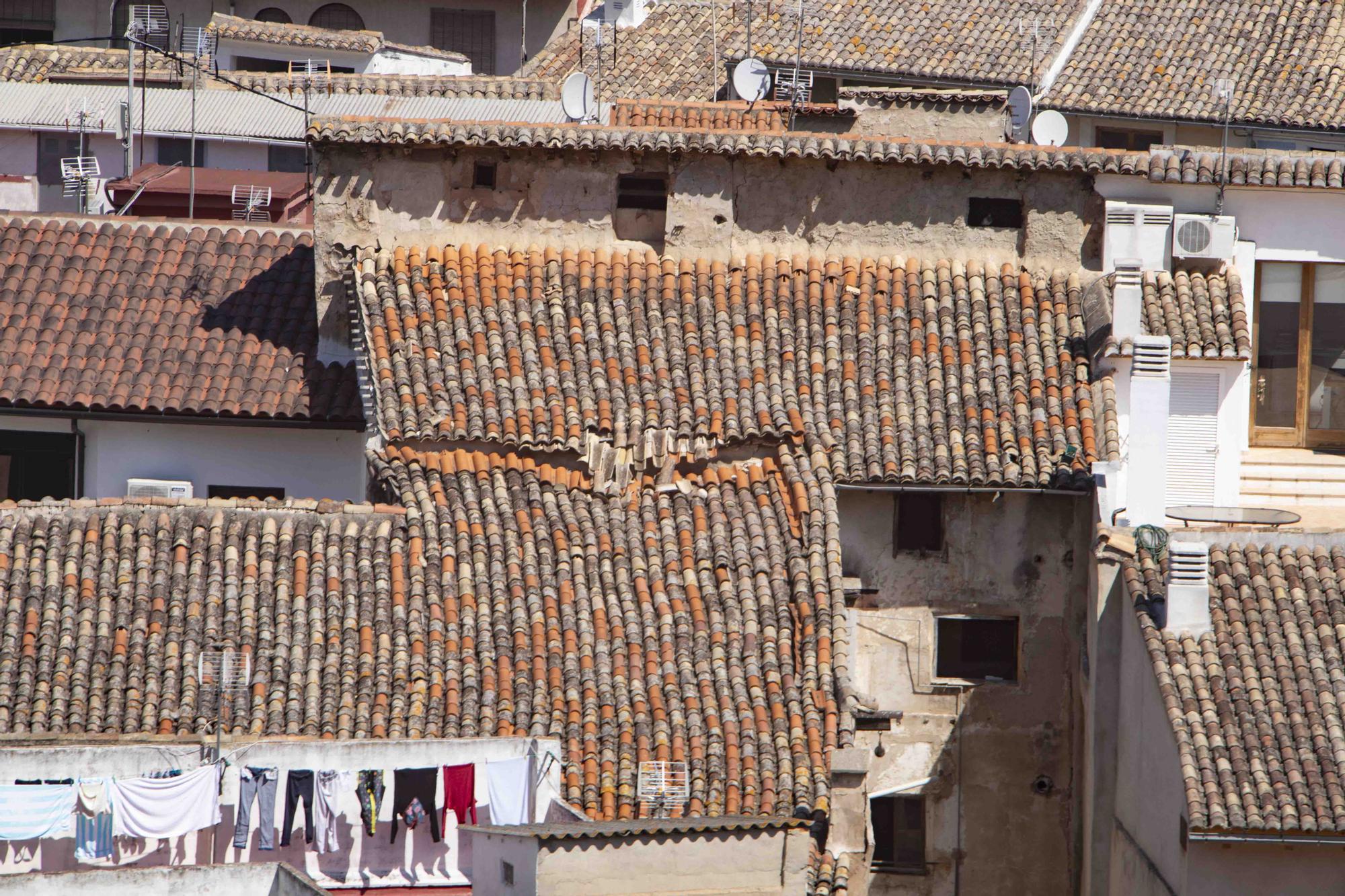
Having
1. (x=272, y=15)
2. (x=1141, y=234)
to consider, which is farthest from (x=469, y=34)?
(x=1141, y=234)

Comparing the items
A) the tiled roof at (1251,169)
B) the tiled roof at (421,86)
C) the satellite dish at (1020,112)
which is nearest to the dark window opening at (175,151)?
the tiled roof at (421,86)

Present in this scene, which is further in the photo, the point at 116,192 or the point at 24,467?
the point at 116,192

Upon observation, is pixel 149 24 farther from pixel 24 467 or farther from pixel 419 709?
pixel 419 709

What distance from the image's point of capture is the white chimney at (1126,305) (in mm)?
24359

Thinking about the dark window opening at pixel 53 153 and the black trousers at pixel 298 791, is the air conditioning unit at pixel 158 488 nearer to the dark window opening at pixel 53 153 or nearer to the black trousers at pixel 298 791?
the black trousers at pixel 298 791

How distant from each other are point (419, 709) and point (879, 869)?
6690 mm

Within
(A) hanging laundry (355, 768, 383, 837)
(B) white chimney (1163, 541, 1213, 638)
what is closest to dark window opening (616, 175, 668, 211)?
(B) white chimney (1163, 541, 1213, 638)

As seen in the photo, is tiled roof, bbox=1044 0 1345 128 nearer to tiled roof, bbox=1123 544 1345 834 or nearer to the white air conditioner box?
the white air conditioner box

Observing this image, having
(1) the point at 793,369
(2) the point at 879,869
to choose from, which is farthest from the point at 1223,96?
(2) the point at 879,869

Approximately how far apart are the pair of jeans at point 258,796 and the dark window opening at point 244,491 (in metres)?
Result: 7.94

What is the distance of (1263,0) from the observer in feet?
135

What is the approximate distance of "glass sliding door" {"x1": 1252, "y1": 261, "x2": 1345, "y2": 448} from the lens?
1040 inches

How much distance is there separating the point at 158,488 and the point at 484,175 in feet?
19.1

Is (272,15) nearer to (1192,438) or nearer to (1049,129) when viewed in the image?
(1049,129)
